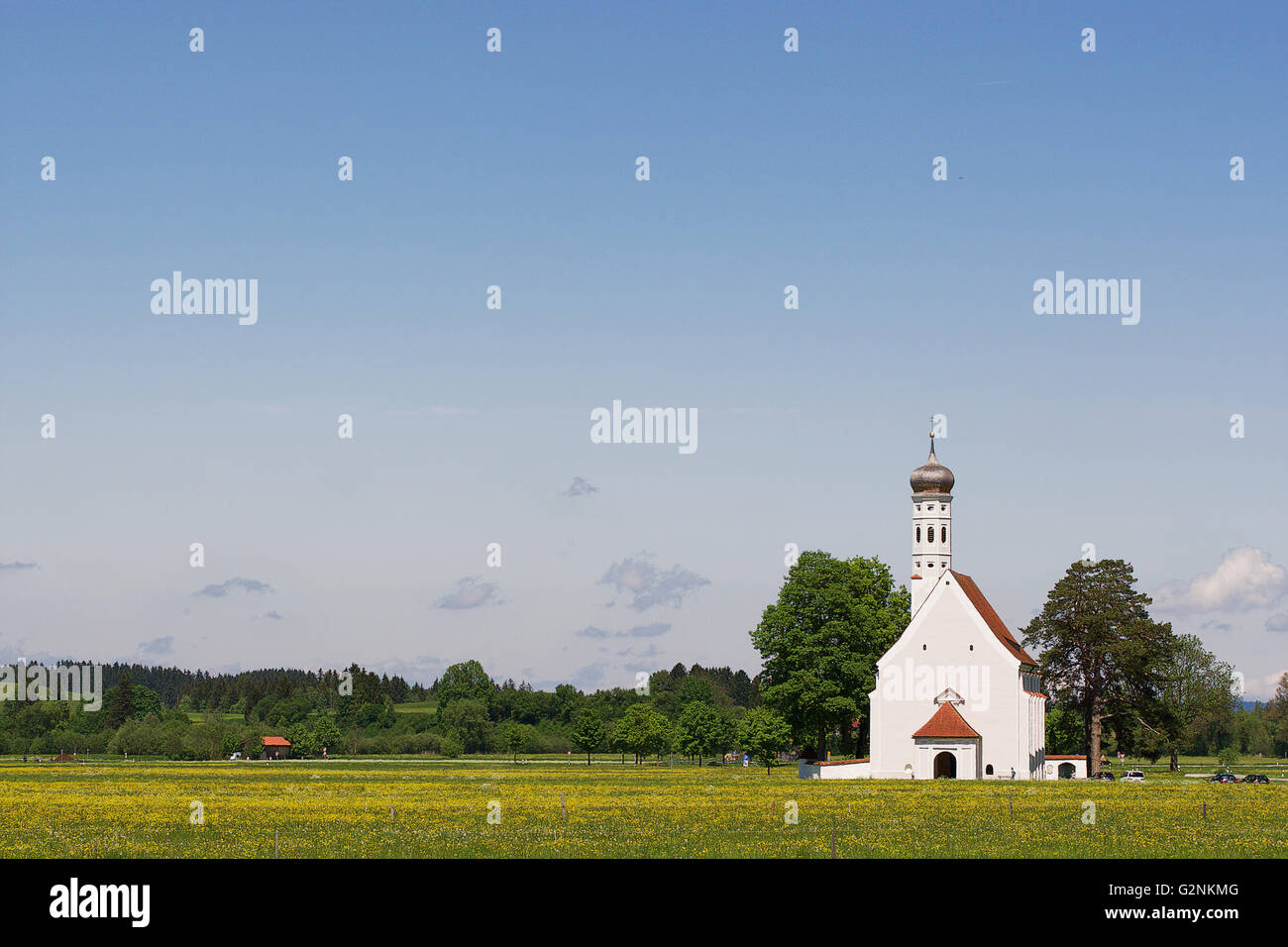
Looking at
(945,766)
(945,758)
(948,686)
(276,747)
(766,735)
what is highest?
(948,686)

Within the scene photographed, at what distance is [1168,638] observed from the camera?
93500 millimetres

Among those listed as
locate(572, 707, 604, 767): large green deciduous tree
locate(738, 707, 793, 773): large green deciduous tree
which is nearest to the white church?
locate(738, 707, 793, 773): large green deciduous tree

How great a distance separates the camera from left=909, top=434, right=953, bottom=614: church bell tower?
96812mm

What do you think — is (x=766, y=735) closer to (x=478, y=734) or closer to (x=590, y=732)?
(x=590, y=732)

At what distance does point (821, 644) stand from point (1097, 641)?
59.6 ft

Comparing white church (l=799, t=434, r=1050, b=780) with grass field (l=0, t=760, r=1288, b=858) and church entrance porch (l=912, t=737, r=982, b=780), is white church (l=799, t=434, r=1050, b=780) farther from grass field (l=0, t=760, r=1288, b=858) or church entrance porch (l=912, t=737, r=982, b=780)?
grass field (l=0, t=760, r=1288, b=858)

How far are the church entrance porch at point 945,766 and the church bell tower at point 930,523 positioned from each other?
43.5ft

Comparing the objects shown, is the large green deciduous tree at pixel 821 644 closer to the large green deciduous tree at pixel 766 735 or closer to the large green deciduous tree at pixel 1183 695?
the large green deciduous tree at pixel 766 735

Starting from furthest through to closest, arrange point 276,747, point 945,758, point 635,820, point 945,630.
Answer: point 276,747, point 945,630, point 945,758, point 635,820

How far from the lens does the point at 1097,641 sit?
3691 inches

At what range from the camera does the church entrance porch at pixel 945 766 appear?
281 feet

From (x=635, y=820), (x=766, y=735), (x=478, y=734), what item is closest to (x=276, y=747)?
(x=478, y=734)

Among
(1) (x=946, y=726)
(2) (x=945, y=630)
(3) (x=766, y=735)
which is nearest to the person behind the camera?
(1) (x=946, y=726)

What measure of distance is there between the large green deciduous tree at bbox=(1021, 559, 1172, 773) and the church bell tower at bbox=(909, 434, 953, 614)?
298 inches
